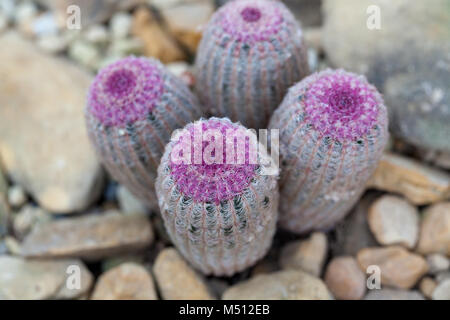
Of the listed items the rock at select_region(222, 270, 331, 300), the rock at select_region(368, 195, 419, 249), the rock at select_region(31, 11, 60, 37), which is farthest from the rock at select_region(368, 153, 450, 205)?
the rock at select_region(31, 11, 60, 37)

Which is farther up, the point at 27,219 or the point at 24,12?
the point at 24,12

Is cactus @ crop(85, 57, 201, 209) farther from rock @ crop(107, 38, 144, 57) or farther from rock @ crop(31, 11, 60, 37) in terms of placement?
rock @ crop(31, 11, 60, 37)

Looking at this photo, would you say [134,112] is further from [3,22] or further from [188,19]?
[3,22]

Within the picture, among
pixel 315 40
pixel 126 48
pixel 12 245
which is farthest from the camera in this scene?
pixel 126 48

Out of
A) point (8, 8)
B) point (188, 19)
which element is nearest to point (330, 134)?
point (188, 19)

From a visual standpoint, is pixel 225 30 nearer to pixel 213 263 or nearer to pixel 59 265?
pixel 213 263

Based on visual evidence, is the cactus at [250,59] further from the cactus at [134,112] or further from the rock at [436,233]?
the rock at [436,233]
